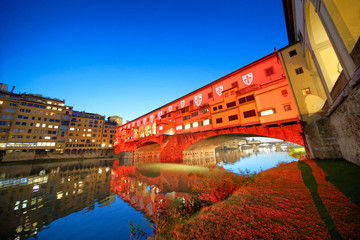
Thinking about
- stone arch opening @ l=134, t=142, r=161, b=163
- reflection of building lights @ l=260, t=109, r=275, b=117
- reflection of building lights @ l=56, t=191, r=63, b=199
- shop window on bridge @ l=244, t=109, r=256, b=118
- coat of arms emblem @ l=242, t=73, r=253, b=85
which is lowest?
reflection of building lights @ l=56, t=191, r=63, b=199

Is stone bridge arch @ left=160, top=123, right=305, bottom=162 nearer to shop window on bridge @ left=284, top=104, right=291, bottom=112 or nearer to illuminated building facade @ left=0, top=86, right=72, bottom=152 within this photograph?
shop window on bridge @ left=284, top=104, right=291, bottom=112

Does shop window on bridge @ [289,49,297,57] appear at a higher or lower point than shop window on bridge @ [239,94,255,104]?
higher

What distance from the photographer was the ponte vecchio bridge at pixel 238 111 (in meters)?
16.9

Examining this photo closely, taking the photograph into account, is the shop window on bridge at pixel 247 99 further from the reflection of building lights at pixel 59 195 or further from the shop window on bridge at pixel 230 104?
the reflection of building lights at pixel 59 195

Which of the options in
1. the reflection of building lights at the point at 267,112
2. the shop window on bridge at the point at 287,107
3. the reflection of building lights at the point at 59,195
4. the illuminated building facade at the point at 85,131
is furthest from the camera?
the illuminated building facade at the point at 85,131

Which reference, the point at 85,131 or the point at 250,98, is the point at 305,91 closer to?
the point at 250,98

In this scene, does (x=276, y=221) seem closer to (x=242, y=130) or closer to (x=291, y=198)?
(x=291, y=198)

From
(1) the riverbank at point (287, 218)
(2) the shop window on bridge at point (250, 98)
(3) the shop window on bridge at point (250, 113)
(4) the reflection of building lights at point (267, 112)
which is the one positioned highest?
(2) the shop window on bridge at point (250, 98)

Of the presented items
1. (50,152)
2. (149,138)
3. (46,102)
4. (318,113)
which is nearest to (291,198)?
(318,113)

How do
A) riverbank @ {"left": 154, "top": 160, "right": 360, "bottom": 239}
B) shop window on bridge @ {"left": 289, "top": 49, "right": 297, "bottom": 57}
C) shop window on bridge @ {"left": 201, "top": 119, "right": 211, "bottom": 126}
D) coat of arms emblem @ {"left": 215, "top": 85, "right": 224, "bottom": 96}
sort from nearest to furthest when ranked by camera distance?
riverbank @ {"left": 154, "top": 160, "right": 360, "bottom": 239} → shop window on bridge @ {"left": 289, "top": 49, "right": 297, "bottom": 57} → coat of arms emblem @ {"left": 215, "top": 85, "right": 224, "bottom": 96} → shop window on bridge @ {"left": 201, "top": 119, "right": 211, "bottom": 126}

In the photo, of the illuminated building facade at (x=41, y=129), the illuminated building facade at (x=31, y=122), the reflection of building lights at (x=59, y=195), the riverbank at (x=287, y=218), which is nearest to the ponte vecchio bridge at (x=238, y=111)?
the riverbank at (x=287, y=218)

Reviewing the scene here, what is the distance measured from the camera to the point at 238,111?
69.3 feet

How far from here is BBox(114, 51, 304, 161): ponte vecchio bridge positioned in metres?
16.9

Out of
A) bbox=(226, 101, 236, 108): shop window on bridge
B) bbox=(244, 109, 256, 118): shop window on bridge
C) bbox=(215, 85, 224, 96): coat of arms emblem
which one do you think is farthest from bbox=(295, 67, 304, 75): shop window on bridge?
bbox=(215, 85, 224, 96): coat of arms emblem
